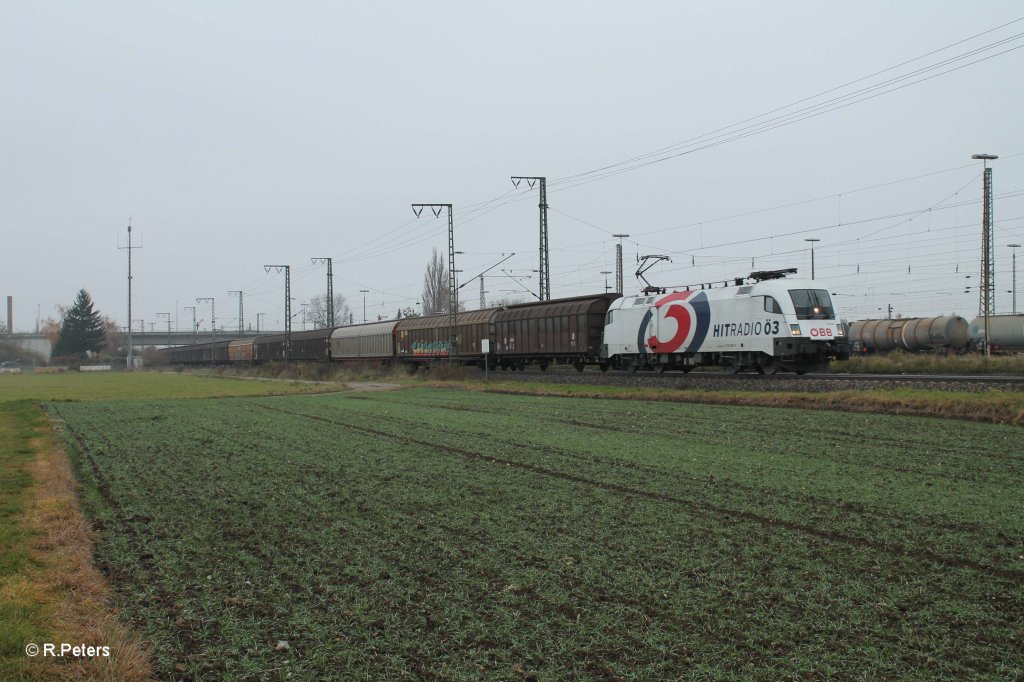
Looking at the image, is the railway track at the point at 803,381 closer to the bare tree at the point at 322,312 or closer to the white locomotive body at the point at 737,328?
the white locomotive body at the point at 737,328

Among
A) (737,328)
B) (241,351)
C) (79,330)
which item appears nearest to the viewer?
(737,328)

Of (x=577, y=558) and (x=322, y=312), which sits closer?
(x=577, y=558)

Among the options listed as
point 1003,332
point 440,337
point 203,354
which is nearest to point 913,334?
point 1003,332

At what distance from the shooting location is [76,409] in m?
26.2

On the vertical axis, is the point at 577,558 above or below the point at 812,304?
below

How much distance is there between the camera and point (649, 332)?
30.8 m

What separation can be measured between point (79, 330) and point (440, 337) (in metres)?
83.9

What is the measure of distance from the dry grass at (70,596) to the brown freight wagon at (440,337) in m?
31.4

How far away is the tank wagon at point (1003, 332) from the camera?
43469 millimetres

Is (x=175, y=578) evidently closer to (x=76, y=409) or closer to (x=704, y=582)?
(x=704, y=582)

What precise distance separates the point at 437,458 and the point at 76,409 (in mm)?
19388

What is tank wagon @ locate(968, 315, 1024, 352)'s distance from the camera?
4347 centimetres

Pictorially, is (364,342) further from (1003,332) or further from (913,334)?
(1003,332)

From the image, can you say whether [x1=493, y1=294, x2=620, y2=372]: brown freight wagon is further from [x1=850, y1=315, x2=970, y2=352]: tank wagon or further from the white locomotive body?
[x1=850, y1=315, x2=970, y2=352]: tank wagon
